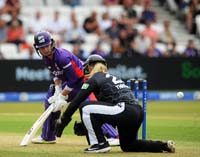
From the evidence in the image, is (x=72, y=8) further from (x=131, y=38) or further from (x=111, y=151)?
(x=111, y=151)

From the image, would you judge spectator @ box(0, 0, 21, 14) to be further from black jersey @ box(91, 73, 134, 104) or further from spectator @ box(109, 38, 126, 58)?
black jersey @ box(91, 73, 134, 104)

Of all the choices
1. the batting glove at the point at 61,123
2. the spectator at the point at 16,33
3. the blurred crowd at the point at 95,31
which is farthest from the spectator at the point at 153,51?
the batting glove at the point at 61,123

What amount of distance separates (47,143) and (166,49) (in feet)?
38.8

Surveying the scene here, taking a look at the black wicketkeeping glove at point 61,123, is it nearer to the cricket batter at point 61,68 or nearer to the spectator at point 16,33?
the cricket batter at point 61,68

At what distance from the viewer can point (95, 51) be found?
20.0 meters

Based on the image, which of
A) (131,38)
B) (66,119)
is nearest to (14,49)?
(131,38)

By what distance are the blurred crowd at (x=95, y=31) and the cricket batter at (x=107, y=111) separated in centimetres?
1110

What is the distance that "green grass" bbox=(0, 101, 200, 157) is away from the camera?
29.1 feet

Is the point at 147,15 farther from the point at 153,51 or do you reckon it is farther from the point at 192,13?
the point at 153,51

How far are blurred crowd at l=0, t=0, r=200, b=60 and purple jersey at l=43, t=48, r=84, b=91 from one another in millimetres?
9884

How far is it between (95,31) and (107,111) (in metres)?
13.0

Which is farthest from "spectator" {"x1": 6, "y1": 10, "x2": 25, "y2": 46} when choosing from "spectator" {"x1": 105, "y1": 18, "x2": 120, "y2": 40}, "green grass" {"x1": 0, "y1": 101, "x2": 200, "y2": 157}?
"spectator" {"x1": 105, "y1": 18, "x2": 120, "y2": 40}

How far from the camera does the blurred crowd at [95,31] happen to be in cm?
2011

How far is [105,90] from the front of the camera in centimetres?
862
